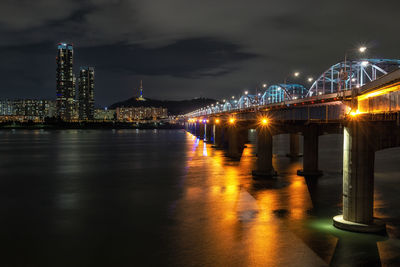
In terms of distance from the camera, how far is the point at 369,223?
18812 mm

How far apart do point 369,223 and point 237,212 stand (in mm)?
8101

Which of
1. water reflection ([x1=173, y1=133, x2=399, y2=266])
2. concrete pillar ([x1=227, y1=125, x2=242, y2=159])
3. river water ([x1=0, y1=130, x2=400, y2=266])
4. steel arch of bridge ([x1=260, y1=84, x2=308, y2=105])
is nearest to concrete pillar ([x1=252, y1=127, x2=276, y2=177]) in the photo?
river water ([x1=0, y1=130, x2=400, y2=266])

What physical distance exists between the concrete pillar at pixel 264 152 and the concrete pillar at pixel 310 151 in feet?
11.2

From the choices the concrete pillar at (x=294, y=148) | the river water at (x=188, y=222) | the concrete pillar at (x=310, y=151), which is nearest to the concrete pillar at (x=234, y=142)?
the concrete pillar at (x=294, y=148)

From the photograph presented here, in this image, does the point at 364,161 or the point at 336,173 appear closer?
the point at 364,161

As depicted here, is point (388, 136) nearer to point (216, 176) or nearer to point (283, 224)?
point (283, 224)

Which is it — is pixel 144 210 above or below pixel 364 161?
below

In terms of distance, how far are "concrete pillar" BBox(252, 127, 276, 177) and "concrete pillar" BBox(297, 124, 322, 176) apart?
3422mm

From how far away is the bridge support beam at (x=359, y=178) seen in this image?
18078 millimetres

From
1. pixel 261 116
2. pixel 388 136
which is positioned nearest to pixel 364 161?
pixel 388 136

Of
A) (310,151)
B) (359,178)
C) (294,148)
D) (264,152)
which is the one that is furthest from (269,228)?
(294,148)

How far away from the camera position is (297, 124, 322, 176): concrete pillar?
37812 mm

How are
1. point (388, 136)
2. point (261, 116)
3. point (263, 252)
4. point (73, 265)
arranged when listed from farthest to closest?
point (261, 116), point (388, 136), point (263, 252), point (73, 265)

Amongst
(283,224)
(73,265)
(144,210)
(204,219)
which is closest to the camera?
(73,265)
